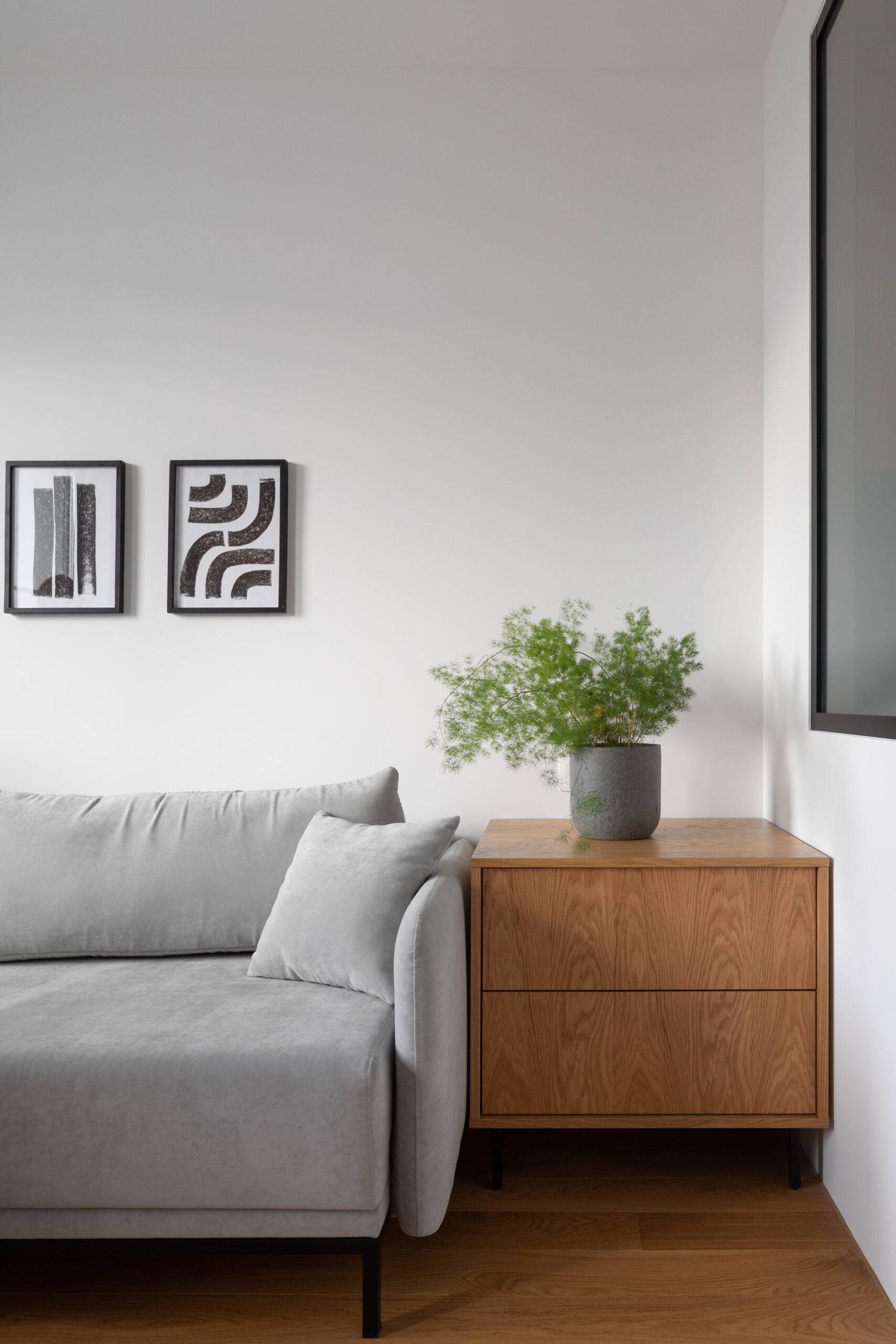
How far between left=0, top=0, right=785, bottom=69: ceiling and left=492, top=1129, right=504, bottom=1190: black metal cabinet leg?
8.79 feet

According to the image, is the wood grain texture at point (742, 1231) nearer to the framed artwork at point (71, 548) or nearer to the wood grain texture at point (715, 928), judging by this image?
the wood grain texture at point (715, 928)

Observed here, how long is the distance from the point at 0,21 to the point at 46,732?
1865 millimetres

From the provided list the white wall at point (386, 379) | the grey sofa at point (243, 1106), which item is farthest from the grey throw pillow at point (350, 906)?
the white wall at point (386, 379)

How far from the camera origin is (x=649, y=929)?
1.99m

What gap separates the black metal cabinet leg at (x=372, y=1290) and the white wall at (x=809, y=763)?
0.87 metres

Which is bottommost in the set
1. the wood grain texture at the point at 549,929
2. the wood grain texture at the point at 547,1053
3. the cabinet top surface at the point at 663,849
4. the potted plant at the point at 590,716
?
the wood grain texture at the point at 547,1053

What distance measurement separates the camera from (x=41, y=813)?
88.7 inches

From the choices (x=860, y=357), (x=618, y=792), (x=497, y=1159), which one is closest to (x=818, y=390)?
(x=860, y=357)

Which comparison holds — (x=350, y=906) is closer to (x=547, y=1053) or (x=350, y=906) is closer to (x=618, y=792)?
(x=547, y=1053)

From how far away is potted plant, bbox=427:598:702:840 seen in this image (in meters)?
2.18

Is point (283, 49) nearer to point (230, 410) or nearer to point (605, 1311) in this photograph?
point (230, 410)

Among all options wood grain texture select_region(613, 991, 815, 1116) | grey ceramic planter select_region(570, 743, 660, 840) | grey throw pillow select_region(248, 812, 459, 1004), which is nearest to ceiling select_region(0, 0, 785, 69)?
grey ceramic planter select_region(570, 743, 660, 840)

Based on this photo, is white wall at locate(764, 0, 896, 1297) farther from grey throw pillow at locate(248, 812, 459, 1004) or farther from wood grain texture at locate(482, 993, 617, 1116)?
grey throw pillow at locate(248, 812, 459, 1004)

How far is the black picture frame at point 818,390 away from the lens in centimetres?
209
